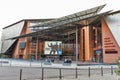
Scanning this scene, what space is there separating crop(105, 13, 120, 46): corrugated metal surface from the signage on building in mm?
19944

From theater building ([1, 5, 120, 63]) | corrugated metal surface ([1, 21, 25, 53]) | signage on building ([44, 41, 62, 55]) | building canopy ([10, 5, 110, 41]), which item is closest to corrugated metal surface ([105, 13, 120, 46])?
theater building ([1, 5, 120, 63])

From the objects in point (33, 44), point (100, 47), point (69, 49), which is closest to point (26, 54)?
point (33, 44)

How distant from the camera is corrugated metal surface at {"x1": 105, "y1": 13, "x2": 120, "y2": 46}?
45.3 metres

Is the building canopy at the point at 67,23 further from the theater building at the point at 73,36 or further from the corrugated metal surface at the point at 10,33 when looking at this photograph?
the corrugated metal surface at the point at 10,33

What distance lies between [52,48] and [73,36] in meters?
7.98

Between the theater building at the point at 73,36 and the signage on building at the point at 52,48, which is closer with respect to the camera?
the theater building at the point at 73,36

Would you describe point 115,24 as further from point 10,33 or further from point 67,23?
point 10,33

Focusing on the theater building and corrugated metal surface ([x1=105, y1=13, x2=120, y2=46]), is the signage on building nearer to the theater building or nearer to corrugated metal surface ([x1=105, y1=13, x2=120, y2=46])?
the theater building

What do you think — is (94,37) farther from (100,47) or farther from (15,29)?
(15,29)

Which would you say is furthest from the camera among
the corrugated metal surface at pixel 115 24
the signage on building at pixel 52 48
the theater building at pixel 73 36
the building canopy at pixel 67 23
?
the signage on building at pixel 52 48

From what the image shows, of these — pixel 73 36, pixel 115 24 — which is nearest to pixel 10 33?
pixel 73 36

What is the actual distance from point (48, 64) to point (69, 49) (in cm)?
2789

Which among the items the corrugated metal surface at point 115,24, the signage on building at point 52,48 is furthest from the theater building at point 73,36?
the signage on building at point 52,48

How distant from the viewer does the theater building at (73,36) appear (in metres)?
46.7
